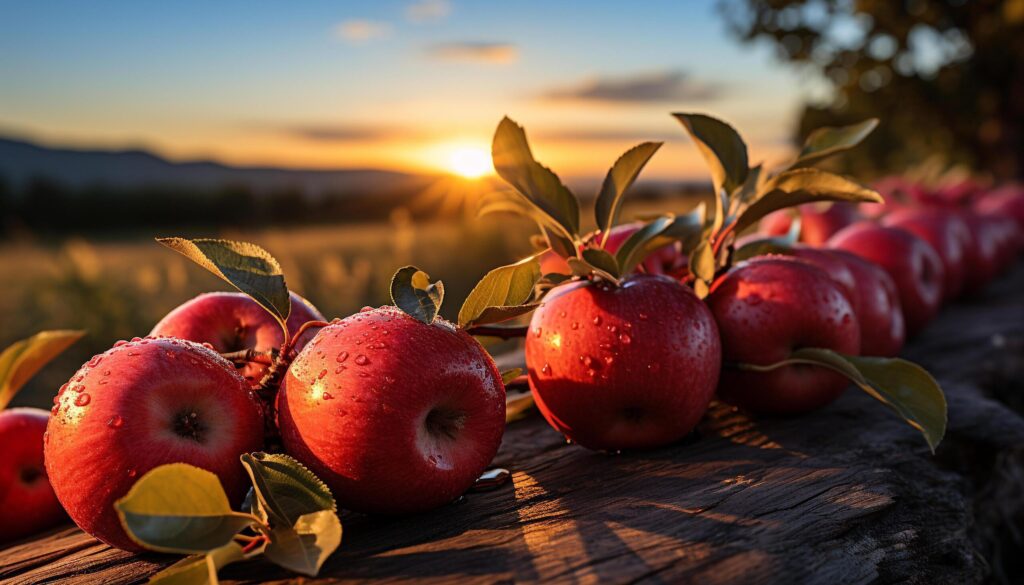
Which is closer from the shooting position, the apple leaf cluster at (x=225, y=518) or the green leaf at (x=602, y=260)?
the apple leaf cluster at (x=225, y=518)

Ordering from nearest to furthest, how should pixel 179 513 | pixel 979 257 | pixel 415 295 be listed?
pixel 179 513, pixel 415 295, pixel 979 257

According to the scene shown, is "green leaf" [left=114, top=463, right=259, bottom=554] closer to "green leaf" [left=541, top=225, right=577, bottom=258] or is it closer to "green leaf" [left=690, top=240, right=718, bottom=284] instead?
"green leaf" [left=541, top=225, right=577, bottom=258]

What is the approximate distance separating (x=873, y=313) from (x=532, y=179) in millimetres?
939

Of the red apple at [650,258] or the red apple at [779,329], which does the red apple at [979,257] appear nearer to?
the red apple at [650,258]

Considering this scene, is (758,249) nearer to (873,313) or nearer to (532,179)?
(873,313)

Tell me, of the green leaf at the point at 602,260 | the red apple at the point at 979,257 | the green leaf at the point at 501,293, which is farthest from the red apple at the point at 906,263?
the green leaf at the point at 501,293

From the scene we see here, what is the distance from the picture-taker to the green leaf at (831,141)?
1.69 meters

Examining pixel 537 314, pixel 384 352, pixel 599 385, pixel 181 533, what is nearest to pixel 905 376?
pixel 599 385

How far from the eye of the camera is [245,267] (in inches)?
48.8

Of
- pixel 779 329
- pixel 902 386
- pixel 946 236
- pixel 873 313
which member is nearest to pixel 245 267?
pixel 779 329

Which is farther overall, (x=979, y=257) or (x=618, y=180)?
(x=979, y=257)

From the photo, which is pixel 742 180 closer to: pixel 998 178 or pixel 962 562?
pixel 962 562

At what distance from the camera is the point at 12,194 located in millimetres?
21828

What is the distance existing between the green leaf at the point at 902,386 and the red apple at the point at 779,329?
85 mm
